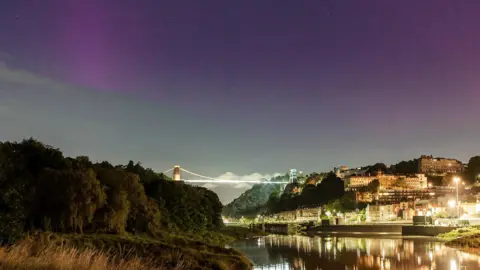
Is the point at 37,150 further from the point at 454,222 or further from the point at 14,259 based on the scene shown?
the point at 454,222

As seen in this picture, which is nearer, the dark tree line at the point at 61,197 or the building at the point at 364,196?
the dark tree line at the point at 61,197

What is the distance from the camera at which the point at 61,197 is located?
34531mm

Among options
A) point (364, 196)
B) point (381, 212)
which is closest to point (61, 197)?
point (381, 212)

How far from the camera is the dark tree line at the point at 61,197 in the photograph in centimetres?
3259

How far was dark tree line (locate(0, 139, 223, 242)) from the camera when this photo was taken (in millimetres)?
32594

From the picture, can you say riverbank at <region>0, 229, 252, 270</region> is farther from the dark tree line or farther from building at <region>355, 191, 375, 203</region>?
building at <region>355, 191, 375, 203</region>

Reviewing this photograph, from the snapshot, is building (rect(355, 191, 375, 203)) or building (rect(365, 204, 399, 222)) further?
building (rect(355, 191, 375, 203))

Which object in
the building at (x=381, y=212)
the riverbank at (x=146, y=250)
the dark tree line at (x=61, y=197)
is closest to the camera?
the riverbank at (x=146, y=250)

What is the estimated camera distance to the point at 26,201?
108ft

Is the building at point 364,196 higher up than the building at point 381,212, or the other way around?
the building at point 364,196

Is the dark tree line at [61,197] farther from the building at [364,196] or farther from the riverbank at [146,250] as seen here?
the building at [364,196]

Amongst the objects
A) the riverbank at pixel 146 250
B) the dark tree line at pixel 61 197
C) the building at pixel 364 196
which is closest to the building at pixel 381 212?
the building at pixel 364 196

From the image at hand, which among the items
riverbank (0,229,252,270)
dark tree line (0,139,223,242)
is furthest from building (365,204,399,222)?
riverbank (0,229,252,270)

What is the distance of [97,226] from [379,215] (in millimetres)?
117372
